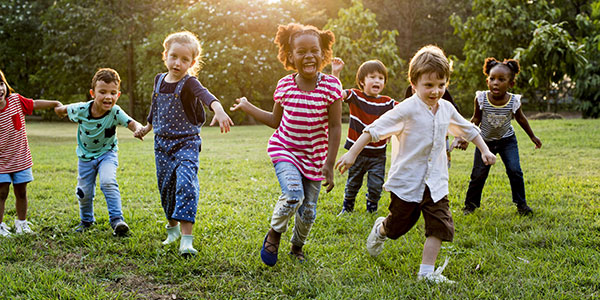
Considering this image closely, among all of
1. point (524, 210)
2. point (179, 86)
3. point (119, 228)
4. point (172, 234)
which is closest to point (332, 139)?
point (179, 86)

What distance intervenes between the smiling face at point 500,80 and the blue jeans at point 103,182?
12.6 ft

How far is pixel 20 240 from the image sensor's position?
433 cm

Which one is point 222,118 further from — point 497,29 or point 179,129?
point 497,29

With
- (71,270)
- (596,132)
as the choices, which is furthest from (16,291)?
(596,132)

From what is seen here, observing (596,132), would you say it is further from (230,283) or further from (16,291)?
(16,291)

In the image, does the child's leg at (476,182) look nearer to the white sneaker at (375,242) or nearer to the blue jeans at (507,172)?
the blue jeans at (507,172)

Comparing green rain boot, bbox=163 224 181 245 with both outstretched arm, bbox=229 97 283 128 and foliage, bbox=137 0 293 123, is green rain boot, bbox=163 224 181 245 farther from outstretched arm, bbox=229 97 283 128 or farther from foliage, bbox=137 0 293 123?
foliage, bbox=137 0 293 123

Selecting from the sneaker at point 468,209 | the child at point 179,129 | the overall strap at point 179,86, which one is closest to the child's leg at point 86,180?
the child at point 179,129

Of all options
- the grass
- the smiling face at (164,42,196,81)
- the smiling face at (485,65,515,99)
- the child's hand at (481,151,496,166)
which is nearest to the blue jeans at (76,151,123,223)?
the grass

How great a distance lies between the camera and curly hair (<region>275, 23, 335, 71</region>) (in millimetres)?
3686

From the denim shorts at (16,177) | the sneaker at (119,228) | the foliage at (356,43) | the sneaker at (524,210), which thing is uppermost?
the foliage at (356,43)

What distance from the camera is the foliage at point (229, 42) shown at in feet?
79.5

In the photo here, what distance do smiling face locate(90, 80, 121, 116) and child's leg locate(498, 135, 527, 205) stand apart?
12.9 feet

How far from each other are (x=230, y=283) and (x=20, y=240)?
2196mm
